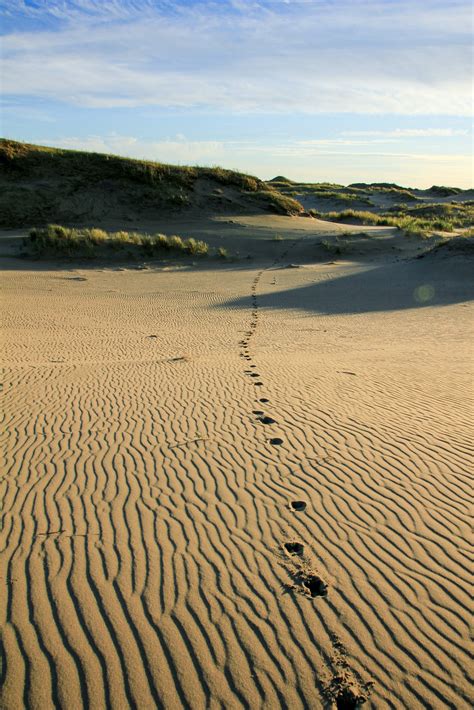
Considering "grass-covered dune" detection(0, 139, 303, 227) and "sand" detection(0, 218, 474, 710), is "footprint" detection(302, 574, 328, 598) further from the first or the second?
"grass-covered dune" detection(0, 139, 303, 227)

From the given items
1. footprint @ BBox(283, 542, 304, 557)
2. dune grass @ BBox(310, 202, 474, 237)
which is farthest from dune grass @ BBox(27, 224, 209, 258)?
footprint @ BBox(283, 542, 304, 557)

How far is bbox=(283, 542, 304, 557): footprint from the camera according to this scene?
380 cm

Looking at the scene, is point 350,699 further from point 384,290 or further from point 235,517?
point 384,290

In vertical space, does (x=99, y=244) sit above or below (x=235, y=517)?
above

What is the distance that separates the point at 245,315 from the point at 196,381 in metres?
6.70

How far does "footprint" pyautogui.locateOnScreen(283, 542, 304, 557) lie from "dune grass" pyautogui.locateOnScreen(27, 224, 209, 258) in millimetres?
21592

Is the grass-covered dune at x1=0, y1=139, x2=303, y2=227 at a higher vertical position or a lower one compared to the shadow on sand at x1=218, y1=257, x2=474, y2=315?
higher

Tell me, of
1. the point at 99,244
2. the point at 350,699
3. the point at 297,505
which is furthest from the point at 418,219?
the point at 350,699

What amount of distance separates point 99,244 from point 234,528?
22.0m

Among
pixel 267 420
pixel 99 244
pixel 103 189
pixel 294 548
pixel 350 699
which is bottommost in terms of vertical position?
pixel 350 699

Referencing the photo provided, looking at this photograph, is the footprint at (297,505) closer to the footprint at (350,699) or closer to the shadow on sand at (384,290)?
the footprint at (350,699)

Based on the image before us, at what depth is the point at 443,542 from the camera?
3.92 metres

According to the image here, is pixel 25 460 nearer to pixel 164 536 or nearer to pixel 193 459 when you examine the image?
pixel 193 459

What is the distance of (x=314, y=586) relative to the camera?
344cm
